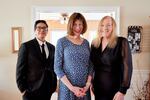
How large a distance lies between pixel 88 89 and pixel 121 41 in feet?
1.92

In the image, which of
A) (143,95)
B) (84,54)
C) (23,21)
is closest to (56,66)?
(84,54)

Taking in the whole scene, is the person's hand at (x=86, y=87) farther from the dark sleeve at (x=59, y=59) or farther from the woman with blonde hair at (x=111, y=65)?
the dark sleeve at (x=59, y=59)

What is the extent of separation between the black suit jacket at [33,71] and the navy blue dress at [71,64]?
1.23ft

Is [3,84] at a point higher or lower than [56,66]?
lower

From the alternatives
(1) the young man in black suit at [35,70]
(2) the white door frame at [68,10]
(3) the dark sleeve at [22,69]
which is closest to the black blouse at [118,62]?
(1) the young man in black suit at [35,70]

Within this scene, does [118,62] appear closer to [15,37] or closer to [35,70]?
[35,70]

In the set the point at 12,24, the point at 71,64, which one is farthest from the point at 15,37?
the point at 71,64

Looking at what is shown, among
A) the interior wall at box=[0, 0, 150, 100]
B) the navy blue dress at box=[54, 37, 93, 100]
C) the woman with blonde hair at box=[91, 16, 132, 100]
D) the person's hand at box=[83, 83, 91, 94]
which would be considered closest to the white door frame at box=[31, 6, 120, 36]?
the interior wall at box=[0, 0, 150, 100]

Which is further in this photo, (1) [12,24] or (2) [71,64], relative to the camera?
(1) [12,24]

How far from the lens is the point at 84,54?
8.25 feet

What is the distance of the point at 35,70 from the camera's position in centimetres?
282

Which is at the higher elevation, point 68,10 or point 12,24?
point 68,10

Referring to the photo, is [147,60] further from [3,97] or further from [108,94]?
[3,97]

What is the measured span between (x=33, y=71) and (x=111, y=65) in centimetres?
86
